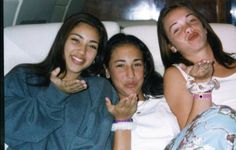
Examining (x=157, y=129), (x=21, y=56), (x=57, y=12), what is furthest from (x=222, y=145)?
(x=57, y=12)

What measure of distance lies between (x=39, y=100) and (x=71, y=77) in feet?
0.89

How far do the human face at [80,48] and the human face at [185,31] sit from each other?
14.7 inches

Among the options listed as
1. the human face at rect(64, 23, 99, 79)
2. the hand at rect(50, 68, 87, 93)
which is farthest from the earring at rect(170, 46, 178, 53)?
the hand at rect(50, 68, 87, 93)

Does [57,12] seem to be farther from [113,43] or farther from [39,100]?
[39,100]

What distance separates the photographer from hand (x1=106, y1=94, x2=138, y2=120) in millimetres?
1408

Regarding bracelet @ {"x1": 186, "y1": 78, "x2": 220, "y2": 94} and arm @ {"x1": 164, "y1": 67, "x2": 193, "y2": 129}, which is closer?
bracelet @ {"x1": 186, "y1": 78, "x2": 220, "y2": 94}

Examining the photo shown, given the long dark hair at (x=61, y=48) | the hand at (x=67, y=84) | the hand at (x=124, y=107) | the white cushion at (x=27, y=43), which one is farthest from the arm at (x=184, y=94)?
the white cushion at (x=27, y=43)

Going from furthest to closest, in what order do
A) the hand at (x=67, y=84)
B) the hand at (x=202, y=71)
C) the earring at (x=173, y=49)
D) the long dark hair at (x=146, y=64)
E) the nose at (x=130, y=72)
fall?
1. the earring at (x=173, y=49)
2. the long dark hair at (x=146, y=64)
3. the nose at (x=130, y=72)
4. the hand at (x=202, y=71)
5. the hand at (x=67, y=84)

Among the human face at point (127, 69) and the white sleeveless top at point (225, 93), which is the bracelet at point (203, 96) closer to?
the white sleeveless top at point (225, 93)

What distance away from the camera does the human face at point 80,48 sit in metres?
1.44

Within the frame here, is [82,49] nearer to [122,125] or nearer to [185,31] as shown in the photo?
[122,125]

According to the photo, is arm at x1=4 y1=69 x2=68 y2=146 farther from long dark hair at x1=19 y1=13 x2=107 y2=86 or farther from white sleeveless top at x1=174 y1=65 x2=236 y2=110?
white sleeveless top at x1=174 y1=65 x2=236 y2=110

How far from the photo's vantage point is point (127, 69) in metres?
1.52

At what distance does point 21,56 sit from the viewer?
164 centimetres
